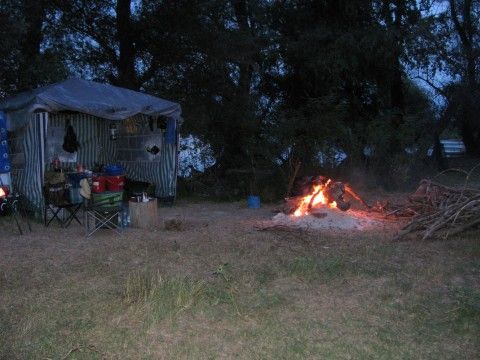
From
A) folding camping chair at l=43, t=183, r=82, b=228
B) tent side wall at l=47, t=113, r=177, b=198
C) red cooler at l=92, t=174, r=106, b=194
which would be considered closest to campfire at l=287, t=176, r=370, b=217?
red cooler at l=92, t=174, r=106, b=194

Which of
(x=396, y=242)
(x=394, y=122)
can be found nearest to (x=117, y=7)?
(x=394, y=122)

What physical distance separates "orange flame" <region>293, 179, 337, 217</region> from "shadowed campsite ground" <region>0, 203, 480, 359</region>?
1.43 meters

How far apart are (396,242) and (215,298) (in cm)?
317

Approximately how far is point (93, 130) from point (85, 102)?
2.38 m

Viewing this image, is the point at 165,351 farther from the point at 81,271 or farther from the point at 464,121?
the point at 464,121

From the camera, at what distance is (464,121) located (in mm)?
14984

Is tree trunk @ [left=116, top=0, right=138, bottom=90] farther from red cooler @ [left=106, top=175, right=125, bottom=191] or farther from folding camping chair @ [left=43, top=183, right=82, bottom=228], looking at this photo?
red cooler @ [left=106, top=175, right=125, bottom=191]

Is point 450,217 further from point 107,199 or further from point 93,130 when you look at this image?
point 93,130

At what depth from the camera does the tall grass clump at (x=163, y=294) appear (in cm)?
420

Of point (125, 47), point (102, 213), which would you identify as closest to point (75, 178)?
point (102, 213)

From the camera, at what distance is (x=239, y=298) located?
4512 mm

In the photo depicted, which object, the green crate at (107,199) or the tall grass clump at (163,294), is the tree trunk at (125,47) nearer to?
the green crate at (107,199)

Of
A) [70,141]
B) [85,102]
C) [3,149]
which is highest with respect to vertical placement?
[85,102]

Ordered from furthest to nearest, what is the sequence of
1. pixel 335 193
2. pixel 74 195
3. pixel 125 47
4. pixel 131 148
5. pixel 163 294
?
pixel 125 47, pixel 131 148, pixel 74 195, pixel 335 193, pixel 163 294
